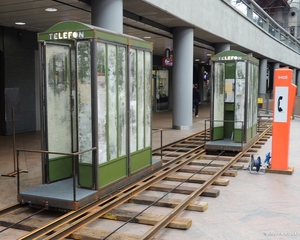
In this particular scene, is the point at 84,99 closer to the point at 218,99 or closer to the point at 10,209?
the point at 10,209

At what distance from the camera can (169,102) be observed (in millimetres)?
30469

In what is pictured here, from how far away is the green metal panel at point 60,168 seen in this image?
22.2 feet

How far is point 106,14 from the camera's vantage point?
10.4m

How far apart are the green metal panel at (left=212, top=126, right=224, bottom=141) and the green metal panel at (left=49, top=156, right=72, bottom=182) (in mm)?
5958

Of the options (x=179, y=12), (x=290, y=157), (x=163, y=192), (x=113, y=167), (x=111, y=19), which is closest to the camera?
(x=113, y=167)

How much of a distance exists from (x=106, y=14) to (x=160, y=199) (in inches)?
222

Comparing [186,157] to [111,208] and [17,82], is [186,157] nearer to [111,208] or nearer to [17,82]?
[111,208]

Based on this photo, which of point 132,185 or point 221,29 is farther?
point 221,29

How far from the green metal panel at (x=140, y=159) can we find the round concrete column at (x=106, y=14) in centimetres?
382

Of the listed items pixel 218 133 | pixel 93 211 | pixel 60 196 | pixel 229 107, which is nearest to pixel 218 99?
pixel 229 107

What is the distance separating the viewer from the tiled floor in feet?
17.6

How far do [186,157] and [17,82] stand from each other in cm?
770

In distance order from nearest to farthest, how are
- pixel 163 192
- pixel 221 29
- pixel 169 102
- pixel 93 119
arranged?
pixel 93 119
pixel 163 192
pixel 221 29
pixel 169 102

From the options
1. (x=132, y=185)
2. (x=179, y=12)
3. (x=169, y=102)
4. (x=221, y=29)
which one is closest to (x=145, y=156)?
(x=132, y=185)
